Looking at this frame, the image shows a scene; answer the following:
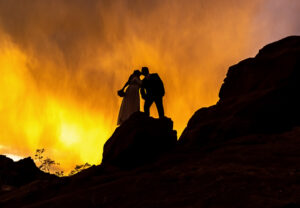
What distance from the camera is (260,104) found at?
15.8 meters

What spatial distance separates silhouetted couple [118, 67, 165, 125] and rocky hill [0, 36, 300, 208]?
2021mm

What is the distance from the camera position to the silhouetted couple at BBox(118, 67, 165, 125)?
17156mm

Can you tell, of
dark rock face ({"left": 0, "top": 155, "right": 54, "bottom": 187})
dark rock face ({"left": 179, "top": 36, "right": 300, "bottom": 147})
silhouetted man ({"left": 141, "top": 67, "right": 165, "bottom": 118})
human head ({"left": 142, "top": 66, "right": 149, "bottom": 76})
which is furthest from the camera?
dark rock face ({"left": 0, "top": 155, "right": 54, "bottom": 187})

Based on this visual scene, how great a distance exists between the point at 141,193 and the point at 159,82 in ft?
30.6

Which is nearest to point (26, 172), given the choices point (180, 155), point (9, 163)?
point (9, 163)

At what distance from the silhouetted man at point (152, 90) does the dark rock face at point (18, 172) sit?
46.8 ft

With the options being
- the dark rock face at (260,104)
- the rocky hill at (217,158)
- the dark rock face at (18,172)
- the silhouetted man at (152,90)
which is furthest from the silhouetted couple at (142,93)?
the dark rock face at (18,172)

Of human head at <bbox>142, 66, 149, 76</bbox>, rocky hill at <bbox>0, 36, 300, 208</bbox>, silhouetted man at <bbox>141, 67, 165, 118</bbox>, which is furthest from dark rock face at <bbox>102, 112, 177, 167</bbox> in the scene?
human head at <bbox>142, 66, 149, 76</bbox>

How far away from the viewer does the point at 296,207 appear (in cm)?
620

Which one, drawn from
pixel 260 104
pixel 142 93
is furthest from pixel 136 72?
pixel 260 104

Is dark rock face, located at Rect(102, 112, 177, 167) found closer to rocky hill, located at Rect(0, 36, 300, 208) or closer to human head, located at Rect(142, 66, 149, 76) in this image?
rocky hill, located at Rect(0, 36, 300, 208)

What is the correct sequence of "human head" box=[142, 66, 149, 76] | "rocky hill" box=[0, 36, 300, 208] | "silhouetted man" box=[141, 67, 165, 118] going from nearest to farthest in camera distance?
"rocky hill" box=[0, 36, 300, 208] < "silhouetted man" box=[141, 67, 165, 118] < "human head" box=[142, 66, 149, 76]

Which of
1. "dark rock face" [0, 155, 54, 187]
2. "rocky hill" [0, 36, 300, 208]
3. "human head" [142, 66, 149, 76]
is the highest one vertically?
"human head" [142, 66, 149, 76]

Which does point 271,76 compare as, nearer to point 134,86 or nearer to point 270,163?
point 134,86
